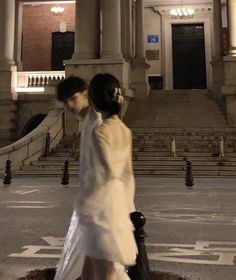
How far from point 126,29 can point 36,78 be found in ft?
19.1

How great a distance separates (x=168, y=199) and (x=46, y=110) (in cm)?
1460

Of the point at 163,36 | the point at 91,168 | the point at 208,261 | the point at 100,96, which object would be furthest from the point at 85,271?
the point at 163,36

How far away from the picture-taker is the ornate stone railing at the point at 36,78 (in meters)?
23.6

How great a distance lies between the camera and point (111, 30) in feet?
68.2

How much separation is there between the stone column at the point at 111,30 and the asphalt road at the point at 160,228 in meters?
10.2

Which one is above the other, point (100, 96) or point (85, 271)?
point (100, 96)

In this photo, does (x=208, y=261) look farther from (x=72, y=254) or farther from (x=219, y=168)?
(x=219, y=168)

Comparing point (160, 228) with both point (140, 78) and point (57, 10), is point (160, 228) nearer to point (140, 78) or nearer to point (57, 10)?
point (140, 78)

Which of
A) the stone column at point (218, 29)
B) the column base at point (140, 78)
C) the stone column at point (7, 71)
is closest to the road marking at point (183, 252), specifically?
the stone column at point (7, 71)

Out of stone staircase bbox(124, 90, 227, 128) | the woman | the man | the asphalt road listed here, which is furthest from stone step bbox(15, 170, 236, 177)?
the woman

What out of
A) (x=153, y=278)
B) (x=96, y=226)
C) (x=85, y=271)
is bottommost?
(x=153, y=278)

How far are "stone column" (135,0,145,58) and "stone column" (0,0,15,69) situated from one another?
7307 millimetres

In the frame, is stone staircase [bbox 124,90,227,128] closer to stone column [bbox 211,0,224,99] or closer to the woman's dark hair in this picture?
stone column [bbox 211,0,224,99]

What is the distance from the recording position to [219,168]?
49.6 ft
